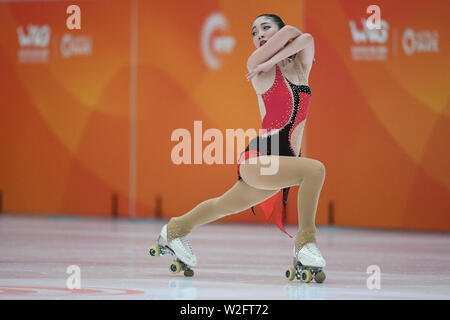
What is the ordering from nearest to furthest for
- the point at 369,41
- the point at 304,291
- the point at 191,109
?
the point at 304,291 < the point at 369,41 < the point at 191,109

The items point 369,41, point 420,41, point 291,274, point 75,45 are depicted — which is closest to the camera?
point 291,274

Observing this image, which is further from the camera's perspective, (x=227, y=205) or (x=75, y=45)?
(x=75, y=45)

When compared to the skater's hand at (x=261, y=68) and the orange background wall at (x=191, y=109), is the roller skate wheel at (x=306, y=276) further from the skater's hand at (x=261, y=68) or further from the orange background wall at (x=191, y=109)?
the orange background wall at (x=191, y=109)

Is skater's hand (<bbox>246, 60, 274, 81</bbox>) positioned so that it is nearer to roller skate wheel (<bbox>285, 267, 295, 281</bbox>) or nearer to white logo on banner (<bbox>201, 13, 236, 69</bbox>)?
roller skate wheel (<bbox>285, 267, 295, 281</bbox>)

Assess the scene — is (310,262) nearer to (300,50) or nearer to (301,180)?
(301,180)

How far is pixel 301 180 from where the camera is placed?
217 inches

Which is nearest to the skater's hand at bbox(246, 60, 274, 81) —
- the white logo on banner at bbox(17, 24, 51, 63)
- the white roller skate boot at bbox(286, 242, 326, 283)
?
the white roller skate boot at bbox(286, 242, 326, 283)

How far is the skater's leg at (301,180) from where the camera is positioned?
545 cm

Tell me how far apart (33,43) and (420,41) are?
5.97m

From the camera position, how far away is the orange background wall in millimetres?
11602

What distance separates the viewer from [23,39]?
14.1 m

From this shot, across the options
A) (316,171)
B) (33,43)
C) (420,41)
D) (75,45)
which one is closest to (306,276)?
(316,171)

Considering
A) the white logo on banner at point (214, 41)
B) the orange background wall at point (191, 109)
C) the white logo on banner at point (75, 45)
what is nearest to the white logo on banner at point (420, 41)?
the orange background wall at point (191, 109)
